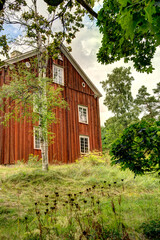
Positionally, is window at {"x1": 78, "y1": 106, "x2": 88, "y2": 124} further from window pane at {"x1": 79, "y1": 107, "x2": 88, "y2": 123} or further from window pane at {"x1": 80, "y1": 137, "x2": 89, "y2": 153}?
window pane at {"x1": 80, "y1": 137, "x2": 89, "y2": 153}

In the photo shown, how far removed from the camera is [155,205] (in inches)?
182

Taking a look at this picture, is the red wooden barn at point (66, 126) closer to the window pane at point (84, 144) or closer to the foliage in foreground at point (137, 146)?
the window pane at point (84, 144)

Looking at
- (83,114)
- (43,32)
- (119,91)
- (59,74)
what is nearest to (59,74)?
(59,74)

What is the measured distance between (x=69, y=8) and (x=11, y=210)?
6.90m

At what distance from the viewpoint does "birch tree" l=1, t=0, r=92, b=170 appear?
25.6ft

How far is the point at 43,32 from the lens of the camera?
26.4 feet

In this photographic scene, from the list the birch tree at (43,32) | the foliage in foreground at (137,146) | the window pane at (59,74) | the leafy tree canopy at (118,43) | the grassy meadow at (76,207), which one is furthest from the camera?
the window pane at (59,74)

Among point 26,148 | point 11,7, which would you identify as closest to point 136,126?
point 11,7

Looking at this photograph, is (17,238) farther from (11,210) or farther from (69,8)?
(69,8)

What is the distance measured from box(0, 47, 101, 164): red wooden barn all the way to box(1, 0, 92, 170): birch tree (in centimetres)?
353

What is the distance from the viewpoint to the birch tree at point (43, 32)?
307 inches

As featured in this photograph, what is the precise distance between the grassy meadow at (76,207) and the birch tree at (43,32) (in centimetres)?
238

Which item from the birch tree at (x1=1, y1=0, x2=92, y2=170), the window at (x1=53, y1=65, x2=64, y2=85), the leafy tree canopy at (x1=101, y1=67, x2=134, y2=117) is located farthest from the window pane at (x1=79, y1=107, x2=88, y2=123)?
the leafy tree canopy at (x1=101, y1=67, x2=134, y2=117)

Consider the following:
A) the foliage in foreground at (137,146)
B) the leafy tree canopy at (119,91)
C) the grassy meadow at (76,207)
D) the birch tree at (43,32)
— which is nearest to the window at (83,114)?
the birch tree at (43,32)
